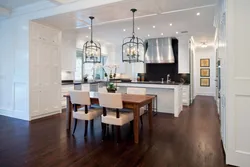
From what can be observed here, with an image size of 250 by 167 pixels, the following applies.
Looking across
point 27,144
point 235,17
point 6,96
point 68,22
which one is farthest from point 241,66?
point 6,96

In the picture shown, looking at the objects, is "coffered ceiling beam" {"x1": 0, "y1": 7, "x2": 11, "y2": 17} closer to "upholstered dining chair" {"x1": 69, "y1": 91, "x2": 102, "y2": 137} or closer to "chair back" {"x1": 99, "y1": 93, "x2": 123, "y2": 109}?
"upholstered dining chair" {"x1": 69, "y1": 91, "x2": 102, "y2": 137}

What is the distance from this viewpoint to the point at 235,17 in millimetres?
2359

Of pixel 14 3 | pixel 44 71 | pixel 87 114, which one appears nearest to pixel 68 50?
pixel 44 71

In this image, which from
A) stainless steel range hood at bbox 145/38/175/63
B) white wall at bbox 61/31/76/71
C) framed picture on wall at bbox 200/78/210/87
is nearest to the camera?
white wall at bbox 61/31/76/71

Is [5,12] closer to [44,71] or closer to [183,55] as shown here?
[44,71]

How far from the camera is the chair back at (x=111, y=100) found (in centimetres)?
317

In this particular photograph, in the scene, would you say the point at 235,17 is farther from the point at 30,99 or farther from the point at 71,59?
the point at 71,59

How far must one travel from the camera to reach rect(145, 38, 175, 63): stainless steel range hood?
7.44 meters

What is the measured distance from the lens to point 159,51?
7.60 meters

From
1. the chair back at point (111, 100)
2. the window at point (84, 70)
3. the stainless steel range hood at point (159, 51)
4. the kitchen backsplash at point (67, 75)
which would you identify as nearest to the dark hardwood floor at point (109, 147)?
the chair back at point (111, 100)

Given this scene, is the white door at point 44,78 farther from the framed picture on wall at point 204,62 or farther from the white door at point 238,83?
the framed picture on wall at point 204,62

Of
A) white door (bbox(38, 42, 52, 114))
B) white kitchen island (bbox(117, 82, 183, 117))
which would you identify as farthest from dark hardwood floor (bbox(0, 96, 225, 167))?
white kitchen island (bbox(117, 82, 183, 117))

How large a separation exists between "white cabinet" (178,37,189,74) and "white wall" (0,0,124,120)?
17.3 ft

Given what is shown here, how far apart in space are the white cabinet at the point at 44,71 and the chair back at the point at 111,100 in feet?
8.40
